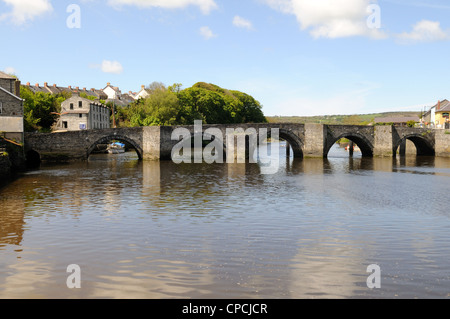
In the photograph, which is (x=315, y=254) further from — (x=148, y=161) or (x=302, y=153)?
(x=302, y=153)

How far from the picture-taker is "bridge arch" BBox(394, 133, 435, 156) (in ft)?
198

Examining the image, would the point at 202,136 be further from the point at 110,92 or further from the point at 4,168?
the point at 110,92

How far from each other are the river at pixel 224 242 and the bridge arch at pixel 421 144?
37108 millimetres

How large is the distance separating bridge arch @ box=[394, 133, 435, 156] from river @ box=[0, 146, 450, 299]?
122ft

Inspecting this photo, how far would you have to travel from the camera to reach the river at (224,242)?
940cm

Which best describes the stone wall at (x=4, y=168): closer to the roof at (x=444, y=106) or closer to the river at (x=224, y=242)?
the river at (x=224, y=242)

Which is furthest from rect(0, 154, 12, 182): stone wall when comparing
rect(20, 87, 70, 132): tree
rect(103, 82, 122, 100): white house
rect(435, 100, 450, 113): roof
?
rect(103, 82, 122, 100): white house

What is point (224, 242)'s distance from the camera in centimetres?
1313

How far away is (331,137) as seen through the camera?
55.8 metres

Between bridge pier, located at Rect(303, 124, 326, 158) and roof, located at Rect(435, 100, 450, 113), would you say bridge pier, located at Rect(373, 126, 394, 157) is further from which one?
roof, located at Rect(435, 100, 450, 113)

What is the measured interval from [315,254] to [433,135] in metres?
57.5

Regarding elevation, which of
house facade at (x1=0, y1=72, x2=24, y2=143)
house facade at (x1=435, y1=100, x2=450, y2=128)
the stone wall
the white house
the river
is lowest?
the river
